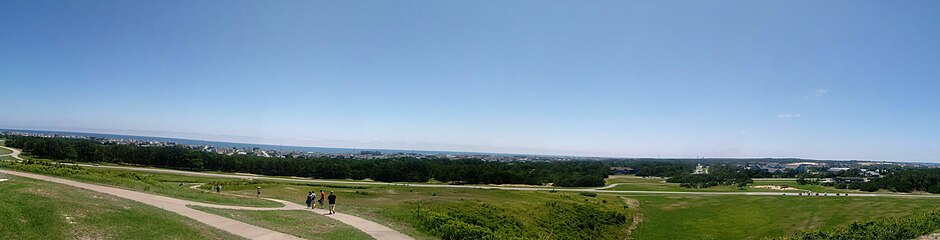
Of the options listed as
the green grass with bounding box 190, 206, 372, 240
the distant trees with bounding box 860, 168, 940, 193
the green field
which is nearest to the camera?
the green grass with bounding box 190, 206, 372, 240

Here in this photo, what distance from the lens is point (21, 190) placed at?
18.6 m

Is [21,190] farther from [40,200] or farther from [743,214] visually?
[743,214]

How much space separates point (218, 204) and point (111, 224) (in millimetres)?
12379

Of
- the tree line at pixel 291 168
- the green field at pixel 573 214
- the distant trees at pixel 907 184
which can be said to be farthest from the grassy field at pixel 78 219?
the distant trees at pixel 907 184

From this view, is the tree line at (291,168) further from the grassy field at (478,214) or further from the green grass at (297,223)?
the green grass at (297,223)

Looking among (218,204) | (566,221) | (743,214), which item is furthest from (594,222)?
(218,204)

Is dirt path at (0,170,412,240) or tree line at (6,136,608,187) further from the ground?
dirt path at (0,170,412,240)

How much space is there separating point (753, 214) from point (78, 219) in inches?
2537

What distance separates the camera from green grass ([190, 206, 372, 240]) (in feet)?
68.6

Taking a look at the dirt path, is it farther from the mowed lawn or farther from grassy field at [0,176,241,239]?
the mowed lawn

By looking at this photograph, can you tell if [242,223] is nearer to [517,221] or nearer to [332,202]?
[332,202]

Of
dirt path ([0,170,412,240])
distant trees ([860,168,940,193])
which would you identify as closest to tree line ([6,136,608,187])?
distant trees ([860,168,940,193])

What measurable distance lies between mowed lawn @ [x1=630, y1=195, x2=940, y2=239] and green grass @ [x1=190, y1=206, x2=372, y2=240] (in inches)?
1295

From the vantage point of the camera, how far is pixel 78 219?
1609cm
